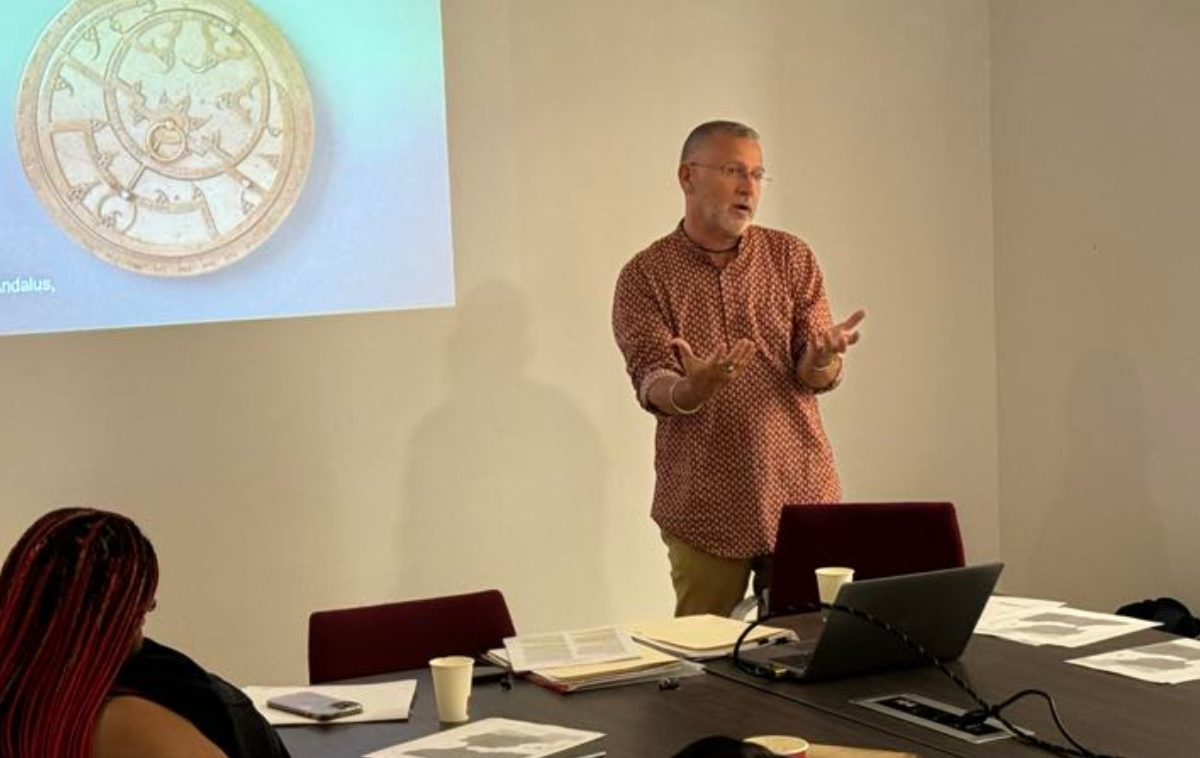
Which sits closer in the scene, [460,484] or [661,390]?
[661,390]

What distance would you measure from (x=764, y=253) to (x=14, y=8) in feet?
6.31

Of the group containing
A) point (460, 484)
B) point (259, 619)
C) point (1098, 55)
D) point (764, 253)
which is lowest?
point (259, 619)

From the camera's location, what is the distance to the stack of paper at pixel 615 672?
2635mm

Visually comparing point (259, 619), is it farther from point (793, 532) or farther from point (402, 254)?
point (793, 532)

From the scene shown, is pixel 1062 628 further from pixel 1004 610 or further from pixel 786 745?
pixel 786 745

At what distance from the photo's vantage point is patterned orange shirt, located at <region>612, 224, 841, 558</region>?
3877 millimetres

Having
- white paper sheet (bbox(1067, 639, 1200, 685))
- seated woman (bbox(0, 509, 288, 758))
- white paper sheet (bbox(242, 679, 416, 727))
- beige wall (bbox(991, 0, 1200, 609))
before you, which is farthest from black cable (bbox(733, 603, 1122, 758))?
beige wall (bbox(991, 0, 1200, 609))

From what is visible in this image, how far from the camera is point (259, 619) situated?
4.26m

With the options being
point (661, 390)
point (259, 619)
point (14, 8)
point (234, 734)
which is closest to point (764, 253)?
point (661, 390)

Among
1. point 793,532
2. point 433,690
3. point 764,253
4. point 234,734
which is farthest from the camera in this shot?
point 764,253

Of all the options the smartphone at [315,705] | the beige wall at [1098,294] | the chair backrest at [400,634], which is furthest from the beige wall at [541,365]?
the smartphone at [315,705]

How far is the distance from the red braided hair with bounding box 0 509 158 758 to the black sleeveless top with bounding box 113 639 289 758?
0.18ft

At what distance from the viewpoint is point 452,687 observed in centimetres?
246

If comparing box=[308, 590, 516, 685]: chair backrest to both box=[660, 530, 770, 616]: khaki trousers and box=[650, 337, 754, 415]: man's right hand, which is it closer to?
box=[650, 337, 754, 415]: man's right hand
